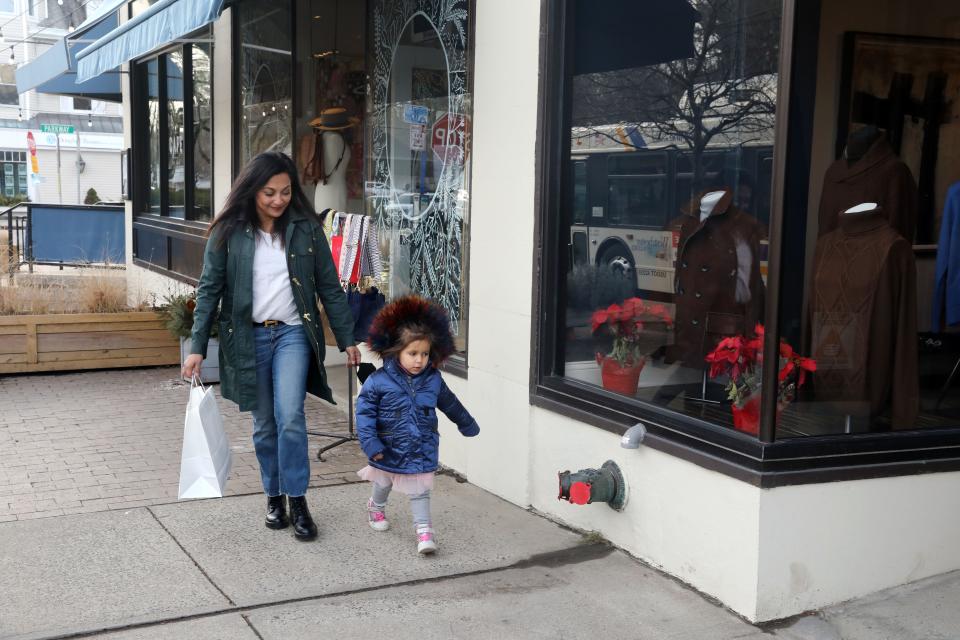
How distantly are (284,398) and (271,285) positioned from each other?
0.51 m

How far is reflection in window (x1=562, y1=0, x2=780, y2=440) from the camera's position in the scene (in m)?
4.57

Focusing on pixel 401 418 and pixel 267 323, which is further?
pixel 267 323

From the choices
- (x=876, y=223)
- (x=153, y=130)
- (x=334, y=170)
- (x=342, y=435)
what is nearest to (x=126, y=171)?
(x=153, y=130)

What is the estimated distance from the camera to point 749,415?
407 centimetres

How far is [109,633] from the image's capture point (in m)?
3.68

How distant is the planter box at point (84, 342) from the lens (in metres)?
8.59

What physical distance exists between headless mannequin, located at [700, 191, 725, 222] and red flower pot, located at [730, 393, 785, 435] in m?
1.02

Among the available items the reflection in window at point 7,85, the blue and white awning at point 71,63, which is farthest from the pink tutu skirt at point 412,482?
the reflection in window at point 7,85

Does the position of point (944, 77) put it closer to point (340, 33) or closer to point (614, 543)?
point (614, 543)

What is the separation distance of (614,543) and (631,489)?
0.32 meters

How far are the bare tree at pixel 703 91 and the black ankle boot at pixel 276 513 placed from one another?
2326 mm

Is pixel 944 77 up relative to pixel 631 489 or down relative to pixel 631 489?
up

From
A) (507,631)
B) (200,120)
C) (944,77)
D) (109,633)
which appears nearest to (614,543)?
(507,631)

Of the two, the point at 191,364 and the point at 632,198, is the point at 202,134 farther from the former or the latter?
the point at 632,198
